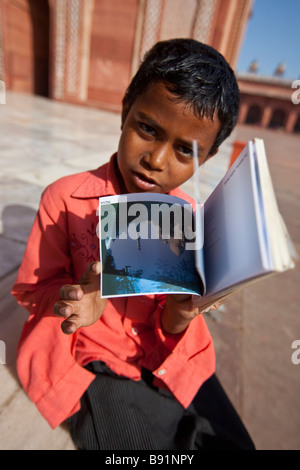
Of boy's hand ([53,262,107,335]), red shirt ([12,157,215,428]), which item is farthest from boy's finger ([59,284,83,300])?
red shirt ([12,157,215,428])

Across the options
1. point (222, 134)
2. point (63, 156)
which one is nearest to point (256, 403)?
point (222, 134)

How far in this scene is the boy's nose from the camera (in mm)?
598

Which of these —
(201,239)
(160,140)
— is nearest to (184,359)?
(201,239)

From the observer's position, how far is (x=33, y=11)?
863cm

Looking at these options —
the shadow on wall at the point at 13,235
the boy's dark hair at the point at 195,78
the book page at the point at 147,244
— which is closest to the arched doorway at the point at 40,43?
the shadow on wall at the point at 13,235

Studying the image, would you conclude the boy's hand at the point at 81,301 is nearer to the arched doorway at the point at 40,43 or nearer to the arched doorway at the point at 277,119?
the arched doorway at the point at 40,43

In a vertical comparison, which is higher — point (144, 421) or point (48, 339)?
point (48, 339)

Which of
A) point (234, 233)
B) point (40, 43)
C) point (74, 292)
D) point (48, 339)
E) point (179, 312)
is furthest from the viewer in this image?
point (40, 43)

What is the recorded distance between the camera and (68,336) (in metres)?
0.72

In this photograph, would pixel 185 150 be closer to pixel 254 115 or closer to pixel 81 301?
pixel 81 301

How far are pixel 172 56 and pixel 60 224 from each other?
0.49 m

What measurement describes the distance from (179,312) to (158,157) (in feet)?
1.10

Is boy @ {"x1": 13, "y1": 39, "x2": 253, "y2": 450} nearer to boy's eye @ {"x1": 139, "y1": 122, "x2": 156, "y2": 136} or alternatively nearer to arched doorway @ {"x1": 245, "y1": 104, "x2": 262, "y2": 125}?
boy's eye @ {"x1": 139, "y1": 122, "x2": 156, "y2": 136}

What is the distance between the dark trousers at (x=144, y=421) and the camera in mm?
717
